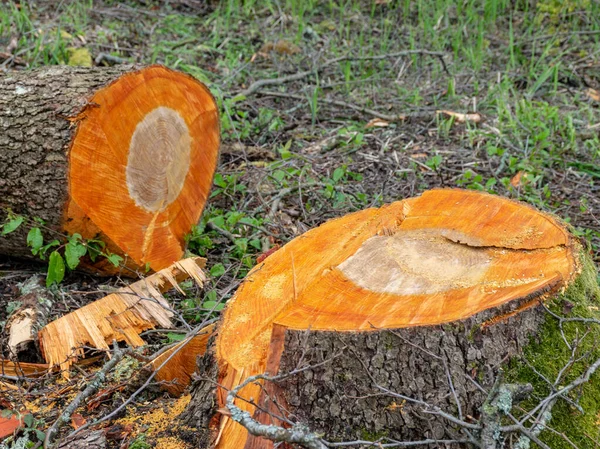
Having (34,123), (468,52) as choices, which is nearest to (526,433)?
(34,123)

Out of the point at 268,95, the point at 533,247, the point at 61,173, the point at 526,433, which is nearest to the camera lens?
the point at 526,433

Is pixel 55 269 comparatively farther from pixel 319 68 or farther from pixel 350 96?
pixel 319 68

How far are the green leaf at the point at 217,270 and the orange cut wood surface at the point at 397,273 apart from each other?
3.08ft

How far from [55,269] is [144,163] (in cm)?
58

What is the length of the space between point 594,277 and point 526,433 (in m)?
0.72

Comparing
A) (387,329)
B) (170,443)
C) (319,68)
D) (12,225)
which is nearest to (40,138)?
(12,225)

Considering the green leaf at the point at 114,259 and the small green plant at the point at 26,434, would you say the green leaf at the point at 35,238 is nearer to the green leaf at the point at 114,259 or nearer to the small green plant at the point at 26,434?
the green leaf at the point at 114,259

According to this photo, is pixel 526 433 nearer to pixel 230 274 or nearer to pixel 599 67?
pixel 230 274

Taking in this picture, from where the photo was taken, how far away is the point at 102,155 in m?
Answer: 2.87

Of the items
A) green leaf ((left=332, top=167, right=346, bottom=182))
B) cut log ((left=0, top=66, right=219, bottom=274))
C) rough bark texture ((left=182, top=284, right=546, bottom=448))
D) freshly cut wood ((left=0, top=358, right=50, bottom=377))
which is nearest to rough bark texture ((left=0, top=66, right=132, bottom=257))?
cut log ((left=0, top=66, right=219, bottom=274))

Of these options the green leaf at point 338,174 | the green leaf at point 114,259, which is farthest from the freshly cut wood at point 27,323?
the green leaf at point 338,174

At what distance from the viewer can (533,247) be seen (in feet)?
6.81

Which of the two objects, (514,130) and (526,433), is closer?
(526,433)

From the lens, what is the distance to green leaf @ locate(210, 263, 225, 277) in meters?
3.09
